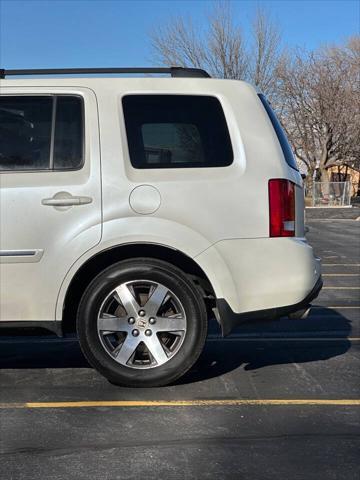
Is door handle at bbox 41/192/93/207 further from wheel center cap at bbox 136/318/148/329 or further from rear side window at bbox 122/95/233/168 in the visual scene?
wheel center cap at bbox 136/318/148/329

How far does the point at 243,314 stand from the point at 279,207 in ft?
2.58

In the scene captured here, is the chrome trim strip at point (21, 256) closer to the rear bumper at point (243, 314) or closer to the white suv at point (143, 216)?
the white suv at point (143, 216)

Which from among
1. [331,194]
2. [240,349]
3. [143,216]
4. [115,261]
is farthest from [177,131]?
[331,194]

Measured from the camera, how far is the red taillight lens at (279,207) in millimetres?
3799

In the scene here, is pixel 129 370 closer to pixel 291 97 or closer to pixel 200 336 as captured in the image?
pixel 200 336

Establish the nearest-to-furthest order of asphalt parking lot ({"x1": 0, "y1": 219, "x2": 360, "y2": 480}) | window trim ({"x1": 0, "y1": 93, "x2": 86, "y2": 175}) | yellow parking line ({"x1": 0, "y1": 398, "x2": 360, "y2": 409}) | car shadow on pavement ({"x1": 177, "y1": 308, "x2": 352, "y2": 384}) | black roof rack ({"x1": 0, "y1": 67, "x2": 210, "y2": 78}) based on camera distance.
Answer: asphalt parking lot ({"x1": 0, "y1": 219, "x2": 360, "y2": 480}) < yellow parking line ({"x1": 0, "y1": 398, "x2": 360, "y2": 409}) < window trim ({"x1": 0, "y1": 93, "x2": 86, "y2": 175}) < black roof rack ({"x1": 0, "y1": 67, "x2": 210, "y2": 78}) < car shadow on pavement ({"x1": 177, "y1": 308, "x2": 352, "y2": 384})

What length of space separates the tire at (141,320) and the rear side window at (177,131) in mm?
750

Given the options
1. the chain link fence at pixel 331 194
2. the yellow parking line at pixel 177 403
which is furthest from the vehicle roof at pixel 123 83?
the chain link fence at pixel 331 194

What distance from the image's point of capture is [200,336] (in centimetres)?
386

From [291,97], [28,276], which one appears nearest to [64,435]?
[28,276]

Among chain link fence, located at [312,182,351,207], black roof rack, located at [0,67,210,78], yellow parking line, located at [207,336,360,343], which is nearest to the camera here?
black roof rack, located at [0,67,210,78]

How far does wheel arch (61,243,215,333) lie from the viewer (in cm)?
382

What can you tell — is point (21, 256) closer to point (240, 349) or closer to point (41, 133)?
point (41, 133)

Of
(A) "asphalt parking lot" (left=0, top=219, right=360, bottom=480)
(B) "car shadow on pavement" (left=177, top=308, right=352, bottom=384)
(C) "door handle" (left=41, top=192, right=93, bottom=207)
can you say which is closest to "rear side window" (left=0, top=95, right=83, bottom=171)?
(C) "door handle" (left=41, top=192, right=93, bottom=207)
